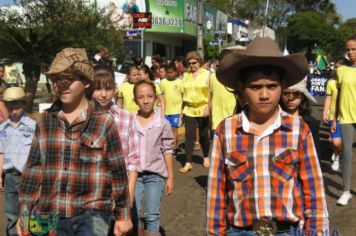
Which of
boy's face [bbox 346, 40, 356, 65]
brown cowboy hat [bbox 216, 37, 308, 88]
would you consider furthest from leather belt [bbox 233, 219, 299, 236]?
boy's face [bbox 346, 40, 356, 65]

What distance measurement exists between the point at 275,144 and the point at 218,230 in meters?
0.49

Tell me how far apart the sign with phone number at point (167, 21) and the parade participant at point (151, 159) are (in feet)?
90.3

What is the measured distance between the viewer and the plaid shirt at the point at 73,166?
10.3 ft

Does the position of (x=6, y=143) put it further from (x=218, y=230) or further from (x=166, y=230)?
(x=218, y=230)

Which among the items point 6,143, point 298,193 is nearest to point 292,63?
point 298,193

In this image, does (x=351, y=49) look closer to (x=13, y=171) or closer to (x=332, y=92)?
(x=332, y=92)

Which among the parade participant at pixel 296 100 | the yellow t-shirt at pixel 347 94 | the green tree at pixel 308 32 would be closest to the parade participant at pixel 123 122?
the parade participant at pixel 296 100

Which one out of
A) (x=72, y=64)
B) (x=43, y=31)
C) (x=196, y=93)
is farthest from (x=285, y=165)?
(x=43, y=31)

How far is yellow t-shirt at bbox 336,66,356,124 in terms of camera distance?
261 inches

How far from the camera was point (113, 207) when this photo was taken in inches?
130

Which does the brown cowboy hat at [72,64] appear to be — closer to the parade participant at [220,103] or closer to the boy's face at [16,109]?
the boy's face at [16,109]

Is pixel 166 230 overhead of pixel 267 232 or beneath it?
beneath

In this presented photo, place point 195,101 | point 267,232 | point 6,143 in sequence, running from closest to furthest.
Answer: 1. point 267,232
2. point 6,143
3. point 195,101

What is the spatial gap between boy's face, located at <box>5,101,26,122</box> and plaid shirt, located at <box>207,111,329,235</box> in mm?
2821
